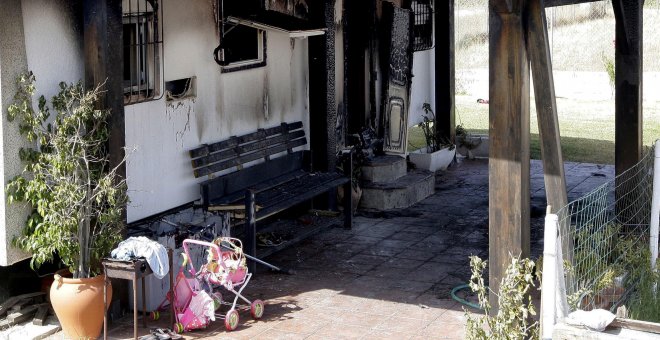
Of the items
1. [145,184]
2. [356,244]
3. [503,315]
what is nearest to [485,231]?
[356,244]

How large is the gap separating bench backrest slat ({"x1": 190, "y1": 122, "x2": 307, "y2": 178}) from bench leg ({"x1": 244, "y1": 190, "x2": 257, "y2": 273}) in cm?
88

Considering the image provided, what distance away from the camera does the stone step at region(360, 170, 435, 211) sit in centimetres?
1368

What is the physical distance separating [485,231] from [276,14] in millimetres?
3624

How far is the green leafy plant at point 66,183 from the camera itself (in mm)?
8398

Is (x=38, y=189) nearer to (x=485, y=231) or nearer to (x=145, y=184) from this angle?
(x=145, y=184)

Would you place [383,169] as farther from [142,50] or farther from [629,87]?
[142,50]

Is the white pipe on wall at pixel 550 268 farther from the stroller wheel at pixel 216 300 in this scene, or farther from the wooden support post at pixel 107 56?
the wooden support post at pixel 107 56

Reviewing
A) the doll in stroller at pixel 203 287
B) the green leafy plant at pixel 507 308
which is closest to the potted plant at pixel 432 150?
the doll in stroller at pixel 203 287

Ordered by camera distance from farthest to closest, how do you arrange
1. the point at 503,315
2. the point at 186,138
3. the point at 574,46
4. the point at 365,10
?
the point at 574,46
the point at 365,10
the point at 186,138
the point at 503,315

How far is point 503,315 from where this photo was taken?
7.00 meters

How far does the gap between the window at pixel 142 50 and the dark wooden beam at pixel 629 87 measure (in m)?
4.79

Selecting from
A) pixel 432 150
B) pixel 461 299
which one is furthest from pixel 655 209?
pixel 432 150

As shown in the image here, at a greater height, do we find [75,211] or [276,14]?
[276,14]

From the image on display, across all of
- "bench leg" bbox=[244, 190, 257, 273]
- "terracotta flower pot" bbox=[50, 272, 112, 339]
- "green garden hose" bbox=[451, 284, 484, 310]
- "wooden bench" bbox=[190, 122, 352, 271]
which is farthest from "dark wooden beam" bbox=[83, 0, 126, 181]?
"green garden hose" bbox=[451, 284, 484, 310]
